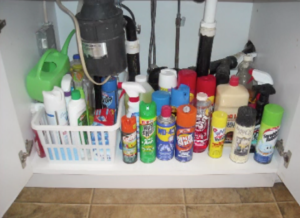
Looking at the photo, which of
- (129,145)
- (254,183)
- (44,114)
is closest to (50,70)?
(44,114)

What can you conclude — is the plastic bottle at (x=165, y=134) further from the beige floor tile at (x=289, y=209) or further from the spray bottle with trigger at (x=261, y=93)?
the beige floor tile at (x=289, y=209)

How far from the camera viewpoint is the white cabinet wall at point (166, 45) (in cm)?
88

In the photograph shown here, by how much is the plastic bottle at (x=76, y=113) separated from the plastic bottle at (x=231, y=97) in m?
0.45

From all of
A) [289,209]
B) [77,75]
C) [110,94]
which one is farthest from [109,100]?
[289,209]

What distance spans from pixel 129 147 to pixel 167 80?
25 cm

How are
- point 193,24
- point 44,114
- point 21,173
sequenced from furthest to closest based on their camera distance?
1. point 193,24
2. point 44,114
3. point 21,173

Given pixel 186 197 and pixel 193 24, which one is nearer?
pixel 186 197

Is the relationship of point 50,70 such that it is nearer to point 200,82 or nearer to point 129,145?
point 129,145

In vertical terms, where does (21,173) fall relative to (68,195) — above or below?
above

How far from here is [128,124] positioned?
959mm

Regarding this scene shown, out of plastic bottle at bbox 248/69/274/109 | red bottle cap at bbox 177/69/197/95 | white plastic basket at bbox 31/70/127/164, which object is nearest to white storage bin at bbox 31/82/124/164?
white plastic basket at bbox 31/70/127/164

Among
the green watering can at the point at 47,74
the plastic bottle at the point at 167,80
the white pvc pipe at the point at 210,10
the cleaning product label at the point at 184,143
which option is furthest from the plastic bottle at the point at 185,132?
the green watering can at the point at 47,74

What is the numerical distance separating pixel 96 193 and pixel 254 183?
55 centimetres

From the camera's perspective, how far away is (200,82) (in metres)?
1.06
